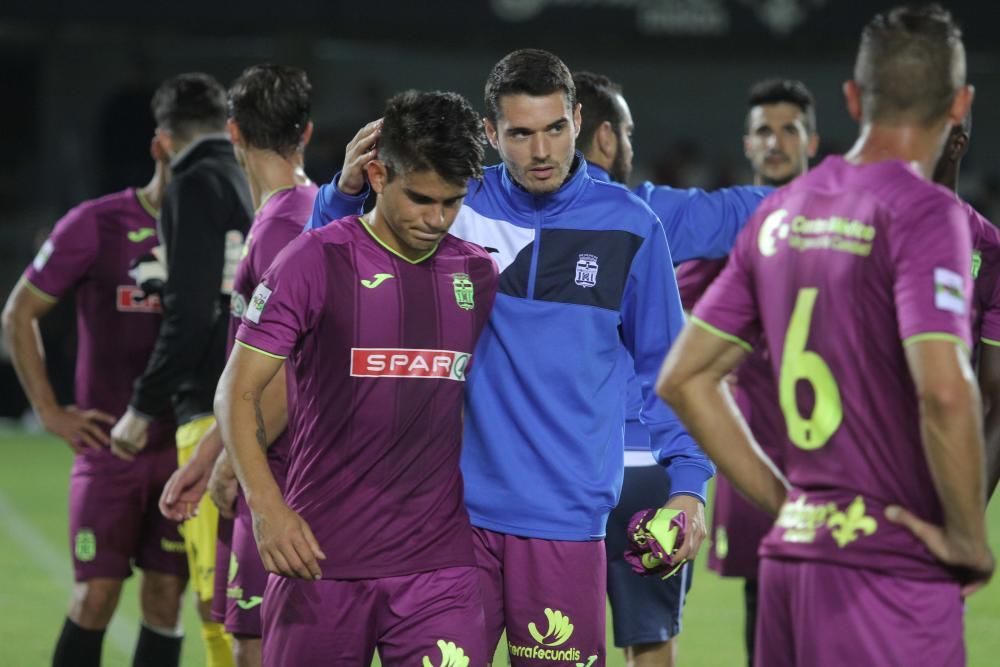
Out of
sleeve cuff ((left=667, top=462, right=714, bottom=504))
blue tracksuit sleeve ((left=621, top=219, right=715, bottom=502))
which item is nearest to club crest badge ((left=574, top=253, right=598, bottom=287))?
blue tracksuit sleeve ((left=621, top=219, right=715, bottom=502))

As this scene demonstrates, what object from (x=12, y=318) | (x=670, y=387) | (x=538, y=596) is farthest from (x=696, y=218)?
(x=12, y=318)

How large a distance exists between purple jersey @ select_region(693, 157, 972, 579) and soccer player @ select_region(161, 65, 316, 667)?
1891mm

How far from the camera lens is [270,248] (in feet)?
15.0

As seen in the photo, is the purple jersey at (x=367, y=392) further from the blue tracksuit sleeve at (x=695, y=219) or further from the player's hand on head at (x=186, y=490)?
the blue tracksuit sleeve at (x=695, y=219)

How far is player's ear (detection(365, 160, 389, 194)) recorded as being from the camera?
3.74 m

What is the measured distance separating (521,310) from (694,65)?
52.3 ft

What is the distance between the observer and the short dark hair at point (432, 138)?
3646 millimetres

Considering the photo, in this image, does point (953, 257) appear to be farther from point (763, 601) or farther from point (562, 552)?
point (562, 552)

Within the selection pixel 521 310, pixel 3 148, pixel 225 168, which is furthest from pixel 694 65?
pixel 521 310

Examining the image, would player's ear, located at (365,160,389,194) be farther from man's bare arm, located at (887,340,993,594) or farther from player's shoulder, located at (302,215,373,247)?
man's bare arm, located at (887,340,993,594)

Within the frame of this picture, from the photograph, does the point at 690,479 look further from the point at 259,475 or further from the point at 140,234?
the point at 140,234

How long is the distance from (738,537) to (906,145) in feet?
10.9

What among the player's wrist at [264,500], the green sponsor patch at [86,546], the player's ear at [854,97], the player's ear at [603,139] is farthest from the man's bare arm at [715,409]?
the green sponsor patch at [86,546]

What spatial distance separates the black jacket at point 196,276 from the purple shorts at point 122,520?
0.46 metres
